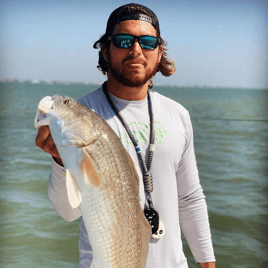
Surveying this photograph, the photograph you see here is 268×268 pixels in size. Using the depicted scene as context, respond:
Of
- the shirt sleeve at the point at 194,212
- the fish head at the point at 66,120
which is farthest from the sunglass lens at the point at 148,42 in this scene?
the fish head at the point at 66,120

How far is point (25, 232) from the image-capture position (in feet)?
26.9

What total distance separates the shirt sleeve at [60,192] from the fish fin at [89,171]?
24 cm

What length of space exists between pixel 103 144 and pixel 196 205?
1205mm

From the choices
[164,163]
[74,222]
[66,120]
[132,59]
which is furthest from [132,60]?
[74,222]

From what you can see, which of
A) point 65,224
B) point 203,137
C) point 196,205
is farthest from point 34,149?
point 196,205

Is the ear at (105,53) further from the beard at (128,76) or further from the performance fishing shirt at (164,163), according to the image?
the performance fishing shirt at (164,163)

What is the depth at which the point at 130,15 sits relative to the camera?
103 inches

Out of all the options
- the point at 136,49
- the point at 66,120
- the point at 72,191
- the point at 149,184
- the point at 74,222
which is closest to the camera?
the point at 72,191

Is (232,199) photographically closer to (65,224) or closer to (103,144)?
(65,224)

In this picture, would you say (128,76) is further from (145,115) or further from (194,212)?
(194,212)

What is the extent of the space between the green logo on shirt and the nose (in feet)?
1.46

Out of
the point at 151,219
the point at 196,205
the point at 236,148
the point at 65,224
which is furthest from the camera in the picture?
the point at 236,148

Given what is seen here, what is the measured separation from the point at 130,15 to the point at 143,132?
2.49 ft

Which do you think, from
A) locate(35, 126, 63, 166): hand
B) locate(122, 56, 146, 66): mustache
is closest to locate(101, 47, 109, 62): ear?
locate(122, 56, 146, 66): mustache
